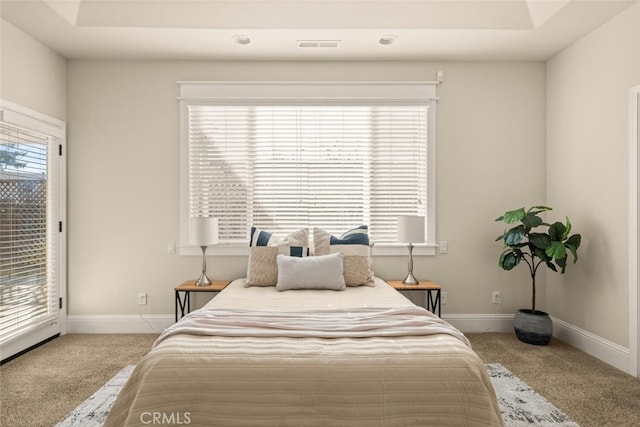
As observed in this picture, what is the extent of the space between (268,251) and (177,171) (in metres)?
1.36

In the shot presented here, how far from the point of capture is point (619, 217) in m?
2.95

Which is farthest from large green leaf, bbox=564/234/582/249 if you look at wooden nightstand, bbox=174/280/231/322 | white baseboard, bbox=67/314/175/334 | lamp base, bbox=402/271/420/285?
white baseboard, bbox=67/314/175/334

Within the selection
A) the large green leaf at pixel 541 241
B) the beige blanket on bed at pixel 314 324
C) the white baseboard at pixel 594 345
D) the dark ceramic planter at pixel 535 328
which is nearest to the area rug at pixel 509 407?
the beige blanket on bed at pixel 314 324

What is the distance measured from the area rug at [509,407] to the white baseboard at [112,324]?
1082 mm

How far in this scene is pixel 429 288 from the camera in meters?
3.39

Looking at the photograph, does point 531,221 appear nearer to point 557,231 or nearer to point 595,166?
point 557,231

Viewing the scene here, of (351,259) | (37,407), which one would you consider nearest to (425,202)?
(351,259)

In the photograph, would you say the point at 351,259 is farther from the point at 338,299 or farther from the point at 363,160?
the point at 363,160

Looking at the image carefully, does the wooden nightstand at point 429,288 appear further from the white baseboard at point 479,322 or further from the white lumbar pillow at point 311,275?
the white lumbar pillow at point 311,275

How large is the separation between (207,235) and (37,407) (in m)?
1.66

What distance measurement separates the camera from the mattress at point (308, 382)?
1.56 metres

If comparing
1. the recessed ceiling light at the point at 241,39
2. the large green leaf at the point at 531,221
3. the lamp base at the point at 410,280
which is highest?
the recessed ceiling light at the point at 241,39

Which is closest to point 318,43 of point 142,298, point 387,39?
point 387,39
